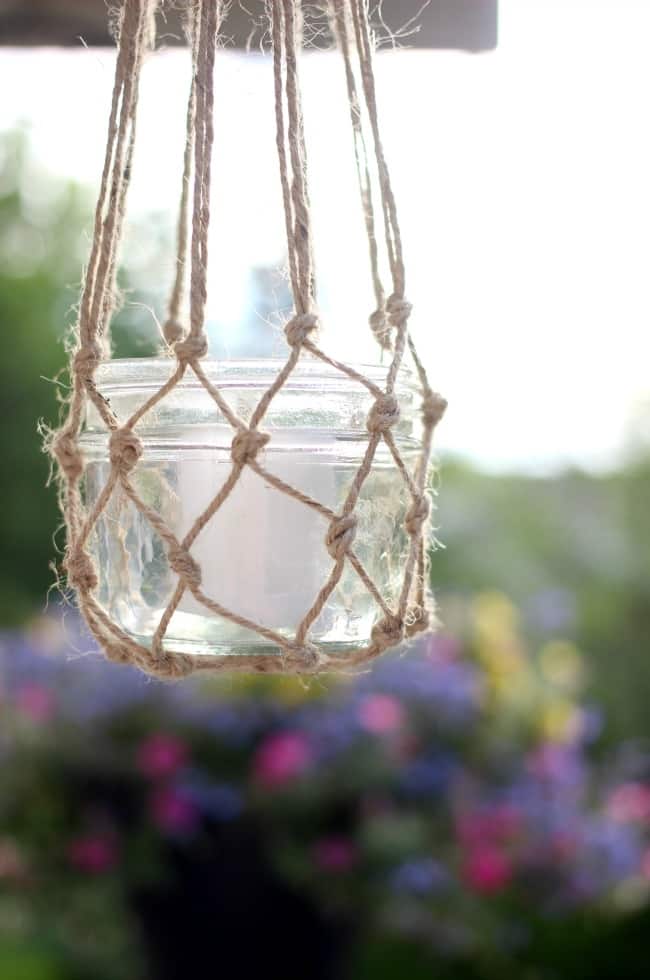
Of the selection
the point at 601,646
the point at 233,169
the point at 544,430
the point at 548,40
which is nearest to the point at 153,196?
the point at 548,40

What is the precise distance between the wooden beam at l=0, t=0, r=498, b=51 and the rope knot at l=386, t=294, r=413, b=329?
0.76 ft

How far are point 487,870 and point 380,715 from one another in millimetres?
256

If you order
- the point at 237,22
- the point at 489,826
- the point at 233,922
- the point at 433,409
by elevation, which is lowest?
the point at 233,922

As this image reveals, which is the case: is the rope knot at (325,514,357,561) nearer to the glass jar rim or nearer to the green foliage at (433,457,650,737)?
the glass jar rim

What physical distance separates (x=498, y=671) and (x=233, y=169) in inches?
39.6

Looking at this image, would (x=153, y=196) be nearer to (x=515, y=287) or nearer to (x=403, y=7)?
(x=515, y=287)

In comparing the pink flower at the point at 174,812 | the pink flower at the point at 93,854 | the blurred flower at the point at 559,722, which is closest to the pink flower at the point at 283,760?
the pink flower at the point at 174,812

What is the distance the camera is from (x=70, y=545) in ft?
1.75

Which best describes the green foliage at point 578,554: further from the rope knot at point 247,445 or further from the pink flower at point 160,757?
the rope knot at point 247,445

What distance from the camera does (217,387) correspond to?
506mm

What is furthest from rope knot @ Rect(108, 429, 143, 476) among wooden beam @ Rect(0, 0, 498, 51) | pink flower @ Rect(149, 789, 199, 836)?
pink flower @ Rect(149, 789, 199, 836)

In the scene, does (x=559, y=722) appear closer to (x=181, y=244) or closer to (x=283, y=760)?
(x=283, y=760)

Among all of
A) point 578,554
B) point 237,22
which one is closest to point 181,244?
point 237,22

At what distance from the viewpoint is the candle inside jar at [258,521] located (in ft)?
1.65
